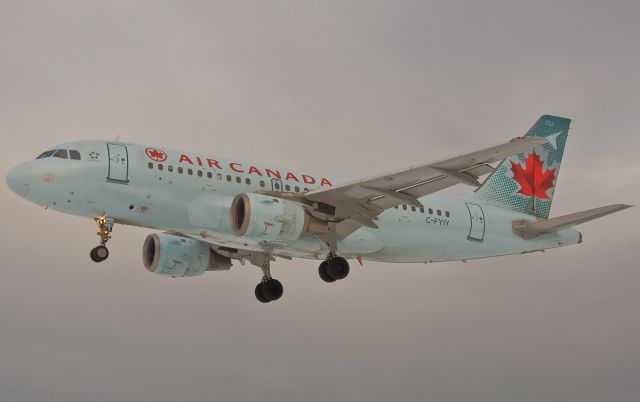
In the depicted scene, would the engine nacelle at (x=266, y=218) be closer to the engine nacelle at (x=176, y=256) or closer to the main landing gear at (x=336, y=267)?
the main landing gear at (x=336, y=267)

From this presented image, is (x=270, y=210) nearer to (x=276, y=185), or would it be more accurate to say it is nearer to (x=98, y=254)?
(x=276, y=185)

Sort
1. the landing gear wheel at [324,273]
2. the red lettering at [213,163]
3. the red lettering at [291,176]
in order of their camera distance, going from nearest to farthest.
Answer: the red lettering at [213,163] < the red lettering at [291,176] < the landing gear wheel at [324,273]

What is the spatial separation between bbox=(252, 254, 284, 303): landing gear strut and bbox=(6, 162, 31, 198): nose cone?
1023cm

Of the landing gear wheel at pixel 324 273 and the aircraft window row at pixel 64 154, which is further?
the landing gear wheel at pixel 324 273

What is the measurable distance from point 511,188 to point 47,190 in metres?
20.2

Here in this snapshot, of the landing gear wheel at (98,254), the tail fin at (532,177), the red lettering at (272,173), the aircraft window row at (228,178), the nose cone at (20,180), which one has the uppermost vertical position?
the tail fin at (532,177)

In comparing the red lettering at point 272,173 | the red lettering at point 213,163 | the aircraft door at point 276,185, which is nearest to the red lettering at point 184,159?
the red lettering at point 213,163

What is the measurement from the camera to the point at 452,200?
39.3 m

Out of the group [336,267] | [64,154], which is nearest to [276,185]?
[336,267]

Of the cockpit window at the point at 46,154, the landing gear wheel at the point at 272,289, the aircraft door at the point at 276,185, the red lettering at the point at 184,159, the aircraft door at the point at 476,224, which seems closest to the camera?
the cockpit window at the point at 46,154

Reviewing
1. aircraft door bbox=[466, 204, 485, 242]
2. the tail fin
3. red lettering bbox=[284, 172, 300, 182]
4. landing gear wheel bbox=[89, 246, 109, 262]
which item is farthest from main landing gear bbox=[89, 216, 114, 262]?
the tail fin

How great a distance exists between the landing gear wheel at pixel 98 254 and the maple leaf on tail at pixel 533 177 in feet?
61.7

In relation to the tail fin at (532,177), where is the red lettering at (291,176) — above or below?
below

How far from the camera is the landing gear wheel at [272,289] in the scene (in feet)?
124
